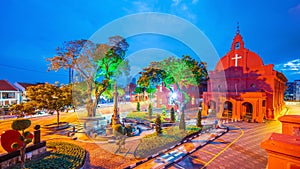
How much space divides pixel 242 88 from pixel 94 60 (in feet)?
83.1

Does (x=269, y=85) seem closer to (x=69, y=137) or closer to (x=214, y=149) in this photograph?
(x=214, y=149)

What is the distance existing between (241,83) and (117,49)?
73.1ft

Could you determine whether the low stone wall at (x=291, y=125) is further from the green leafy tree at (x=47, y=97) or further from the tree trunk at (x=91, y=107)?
the tree trunk at (x=91, y=107)

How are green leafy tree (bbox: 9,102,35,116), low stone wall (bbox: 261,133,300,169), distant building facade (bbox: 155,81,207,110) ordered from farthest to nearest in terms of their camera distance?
distant building facade (bbox: 155,81,207,110)
green leafy tree (bbox: 9,102,35,116)
low stone wall (bbox: 261,133,300,169)

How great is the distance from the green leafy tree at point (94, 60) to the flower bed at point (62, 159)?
1050cm

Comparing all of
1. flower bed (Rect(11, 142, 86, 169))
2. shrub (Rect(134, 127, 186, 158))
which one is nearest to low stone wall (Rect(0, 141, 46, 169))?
flower bed (Rect(11, 142, 86, 169))

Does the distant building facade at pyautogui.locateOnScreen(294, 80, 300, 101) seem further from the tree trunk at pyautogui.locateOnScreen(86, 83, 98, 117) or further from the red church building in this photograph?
the tree trunk at pyautogui.locateOnScreen(86, 83, 98, 117)

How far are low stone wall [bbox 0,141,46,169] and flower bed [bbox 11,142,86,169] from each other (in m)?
0.65

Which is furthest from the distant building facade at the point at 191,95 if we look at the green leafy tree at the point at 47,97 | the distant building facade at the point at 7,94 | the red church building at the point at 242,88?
the distant building facade at the point at 7,94

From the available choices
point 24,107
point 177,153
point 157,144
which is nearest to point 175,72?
point 157,144

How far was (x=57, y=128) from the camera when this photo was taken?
645 inches

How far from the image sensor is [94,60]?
18.8 m

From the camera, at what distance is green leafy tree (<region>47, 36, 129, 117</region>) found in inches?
722

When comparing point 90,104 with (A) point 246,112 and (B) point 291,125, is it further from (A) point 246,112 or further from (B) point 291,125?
(A) point 246,112
